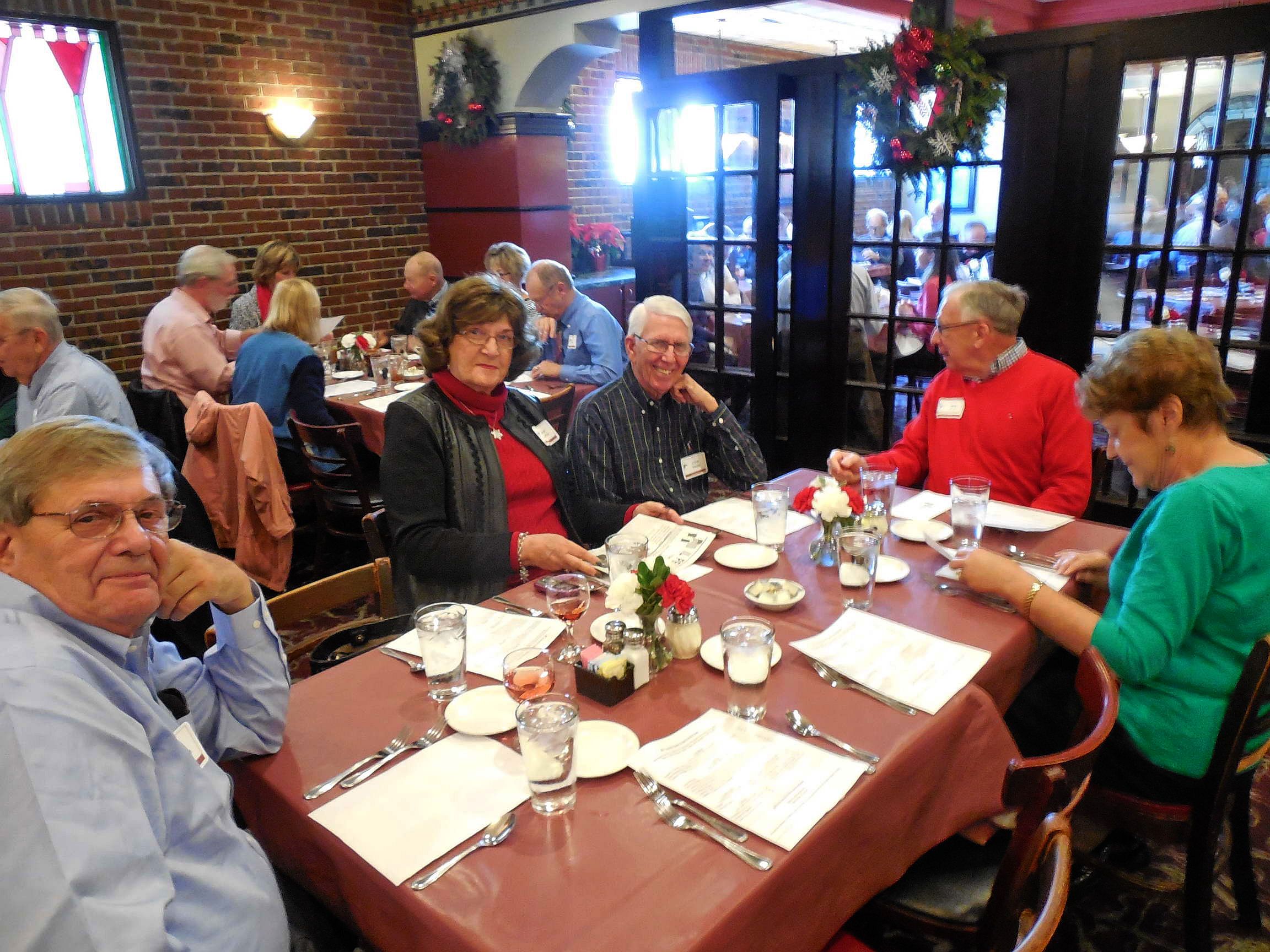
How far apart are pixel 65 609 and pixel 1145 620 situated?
67.2 inches

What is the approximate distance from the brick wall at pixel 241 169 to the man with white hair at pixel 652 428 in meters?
3.85

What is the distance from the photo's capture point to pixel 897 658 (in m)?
1.59

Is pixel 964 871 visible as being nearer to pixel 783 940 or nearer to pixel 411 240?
pixel 783 940

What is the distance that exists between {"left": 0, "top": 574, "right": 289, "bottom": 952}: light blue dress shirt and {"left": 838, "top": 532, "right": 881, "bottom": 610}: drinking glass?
46.8 inches

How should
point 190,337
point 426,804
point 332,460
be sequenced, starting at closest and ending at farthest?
point 426,804 < point 332,460 < point 190,337

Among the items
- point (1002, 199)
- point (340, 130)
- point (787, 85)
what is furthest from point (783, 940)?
point (340, 130)

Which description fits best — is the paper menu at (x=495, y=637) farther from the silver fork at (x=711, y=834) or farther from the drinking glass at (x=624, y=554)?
the silver fork at (x=711, y=834)

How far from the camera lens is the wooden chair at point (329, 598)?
185 centimetres

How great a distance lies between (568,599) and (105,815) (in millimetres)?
839

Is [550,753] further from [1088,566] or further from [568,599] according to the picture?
[1088,566]

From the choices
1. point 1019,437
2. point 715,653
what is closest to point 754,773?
point 715,653

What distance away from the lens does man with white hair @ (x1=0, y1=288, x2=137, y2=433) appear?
3066 millimetres

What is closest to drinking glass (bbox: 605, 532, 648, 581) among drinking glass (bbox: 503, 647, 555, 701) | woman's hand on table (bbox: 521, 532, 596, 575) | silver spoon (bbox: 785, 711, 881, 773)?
woman's hand on table (bbox: 521, 532, 596, 575)

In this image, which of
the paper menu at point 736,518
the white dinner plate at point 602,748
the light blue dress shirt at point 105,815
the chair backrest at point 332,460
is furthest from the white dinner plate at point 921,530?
the chair backrest at point 332,460
